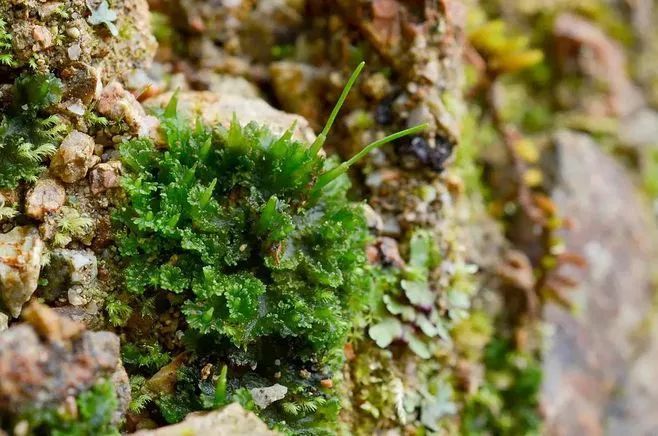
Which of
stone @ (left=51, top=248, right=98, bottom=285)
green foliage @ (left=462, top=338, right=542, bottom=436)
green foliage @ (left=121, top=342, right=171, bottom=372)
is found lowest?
green foliage @ (left=121, top=342, right=171, bottom=372)

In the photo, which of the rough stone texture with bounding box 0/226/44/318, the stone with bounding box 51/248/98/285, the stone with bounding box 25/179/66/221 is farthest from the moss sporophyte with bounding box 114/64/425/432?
the rough stone texture with bounding box 0/226/44/318

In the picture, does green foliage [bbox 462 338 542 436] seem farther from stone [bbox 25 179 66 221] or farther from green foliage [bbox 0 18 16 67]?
green foliage [bbox 0 18 16 67]

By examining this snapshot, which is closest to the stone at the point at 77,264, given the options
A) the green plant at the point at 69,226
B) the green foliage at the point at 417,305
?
the green plant at the point at 69,226

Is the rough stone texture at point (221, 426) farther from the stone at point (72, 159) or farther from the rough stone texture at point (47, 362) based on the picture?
the stone at point (72, 159)

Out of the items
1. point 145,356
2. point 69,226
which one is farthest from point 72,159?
point 145,356

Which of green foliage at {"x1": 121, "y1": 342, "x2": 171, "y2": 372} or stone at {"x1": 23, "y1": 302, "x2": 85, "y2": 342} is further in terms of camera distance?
green foliage at {"x1": 121, "y1": 342, "x2": 171, "y2": 372}

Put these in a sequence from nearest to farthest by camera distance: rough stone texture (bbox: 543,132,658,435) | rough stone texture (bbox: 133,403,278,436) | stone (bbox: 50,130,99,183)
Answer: rough stone texture (bbox: 133,403,278,436) < stone (bbox: 50,130,99,183) < rough stone texture (bbox: 543,132,658,435)

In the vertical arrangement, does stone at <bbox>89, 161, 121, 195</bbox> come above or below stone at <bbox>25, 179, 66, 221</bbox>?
above
